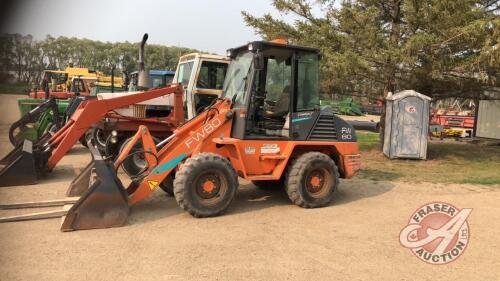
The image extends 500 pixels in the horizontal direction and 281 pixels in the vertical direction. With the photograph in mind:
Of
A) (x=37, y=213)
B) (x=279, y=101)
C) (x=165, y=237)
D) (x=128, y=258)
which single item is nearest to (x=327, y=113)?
(x=279, y=101)

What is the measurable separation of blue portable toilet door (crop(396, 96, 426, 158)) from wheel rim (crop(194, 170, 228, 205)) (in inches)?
298

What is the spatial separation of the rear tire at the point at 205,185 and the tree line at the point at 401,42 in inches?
220

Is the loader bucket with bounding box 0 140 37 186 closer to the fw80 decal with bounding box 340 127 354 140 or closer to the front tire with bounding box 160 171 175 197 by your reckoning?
the front tire with bounding box 160 171 175 197

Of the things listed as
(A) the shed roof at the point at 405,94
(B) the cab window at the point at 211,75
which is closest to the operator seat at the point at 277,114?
(B) the cab window at the point at 211,75

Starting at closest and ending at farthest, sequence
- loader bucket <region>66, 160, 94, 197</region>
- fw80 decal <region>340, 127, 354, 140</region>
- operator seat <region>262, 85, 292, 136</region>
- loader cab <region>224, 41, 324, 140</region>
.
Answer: loader cab <region>224, 41, 324, 140</region> < loader bucket <region>66, 160, 94, 197</region> < operator seat <region>262, 85, 292, 136</region> < fw80 decal <region>340, 127, 354, 140</region>

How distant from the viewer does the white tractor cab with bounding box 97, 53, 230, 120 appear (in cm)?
1005

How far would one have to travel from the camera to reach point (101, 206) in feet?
18.3

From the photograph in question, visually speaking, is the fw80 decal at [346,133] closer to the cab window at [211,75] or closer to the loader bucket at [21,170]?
the cab window at [211,75]

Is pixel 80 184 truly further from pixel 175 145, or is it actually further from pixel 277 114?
pixel 277 114

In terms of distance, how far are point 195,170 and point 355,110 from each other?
41446 mm

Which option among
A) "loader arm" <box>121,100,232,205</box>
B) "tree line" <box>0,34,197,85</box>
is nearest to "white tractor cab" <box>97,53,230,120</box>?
"tree line" <box>0,34,197,85</box>

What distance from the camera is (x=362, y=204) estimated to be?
753cm

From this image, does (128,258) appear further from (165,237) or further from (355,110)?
(355,110)

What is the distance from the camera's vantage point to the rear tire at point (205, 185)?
19.9ft
